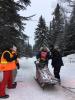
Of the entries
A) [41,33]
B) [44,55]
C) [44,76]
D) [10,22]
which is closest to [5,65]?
[44,76]

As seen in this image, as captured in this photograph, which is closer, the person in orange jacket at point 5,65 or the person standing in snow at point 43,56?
the person in orange jacket at point 5,65

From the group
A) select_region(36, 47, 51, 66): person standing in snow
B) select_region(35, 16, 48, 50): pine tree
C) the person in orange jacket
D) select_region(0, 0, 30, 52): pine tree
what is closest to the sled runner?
select_region(36, 47, 51, 66): person standing in snow

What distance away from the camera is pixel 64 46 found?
5038 centimetres

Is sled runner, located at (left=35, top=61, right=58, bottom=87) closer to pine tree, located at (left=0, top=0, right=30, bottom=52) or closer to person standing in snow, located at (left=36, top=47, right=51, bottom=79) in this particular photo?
person standing in snow, located at (left=36, top=47, right=51, bottom=79)

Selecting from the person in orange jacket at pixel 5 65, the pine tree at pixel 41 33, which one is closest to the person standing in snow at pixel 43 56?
the person in orange jacket at pixel 5 65

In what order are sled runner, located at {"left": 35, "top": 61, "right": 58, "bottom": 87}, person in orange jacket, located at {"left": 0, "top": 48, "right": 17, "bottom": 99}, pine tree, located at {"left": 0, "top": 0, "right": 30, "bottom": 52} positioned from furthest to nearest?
pine tree, located at {"left": 0, "top": 0, "right": 30, "bottom": 52} → sled runner, located at {"left": 35, "top": 61, "right": 58, "bottom": 87} → person in orange jacket, located at {"left": 0, "top": 48, "right": 17, "bottom": 99}

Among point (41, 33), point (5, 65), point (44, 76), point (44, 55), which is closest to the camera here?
point (5, 65)

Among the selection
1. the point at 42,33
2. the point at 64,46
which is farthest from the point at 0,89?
the point at 42,33

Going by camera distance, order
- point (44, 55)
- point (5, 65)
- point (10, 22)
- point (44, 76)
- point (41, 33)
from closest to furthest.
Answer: point (5, 65)
point (44, 76)
point (44, 55)
point (10, 22)
point (41, 33)

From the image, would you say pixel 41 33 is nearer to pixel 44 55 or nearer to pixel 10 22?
pixel 10 22

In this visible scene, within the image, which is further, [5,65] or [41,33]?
[41,33]

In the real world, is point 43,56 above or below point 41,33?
below

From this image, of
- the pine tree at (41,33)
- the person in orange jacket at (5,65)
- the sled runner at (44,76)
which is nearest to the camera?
the person in orange jacket at (5,65)

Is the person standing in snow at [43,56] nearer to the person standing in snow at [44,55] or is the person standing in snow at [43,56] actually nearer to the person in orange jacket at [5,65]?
the person standing in snow at [44,55]
